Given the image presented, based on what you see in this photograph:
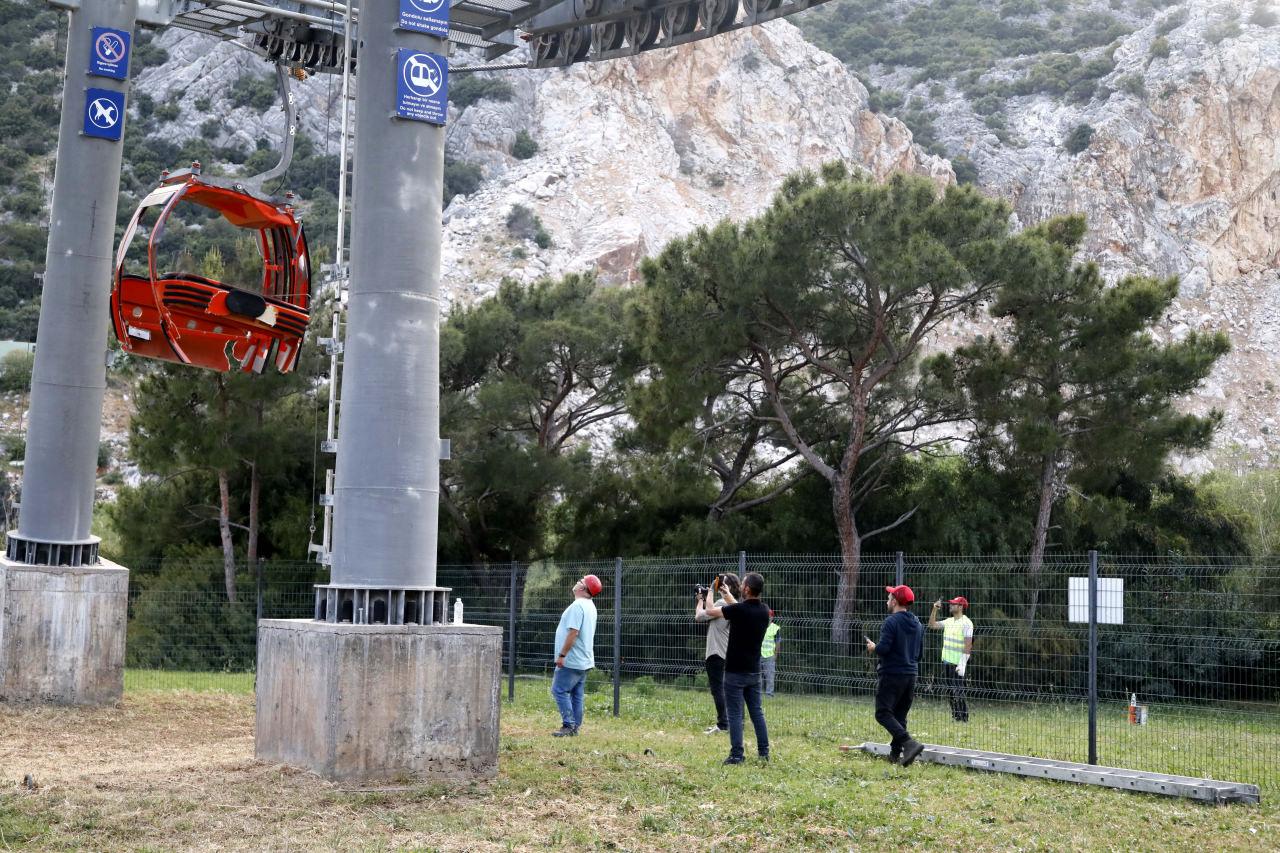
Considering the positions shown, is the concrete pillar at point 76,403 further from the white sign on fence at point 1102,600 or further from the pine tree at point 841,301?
the pine tree at point 841,301

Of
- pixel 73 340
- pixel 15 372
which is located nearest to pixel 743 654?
pixel 73 340

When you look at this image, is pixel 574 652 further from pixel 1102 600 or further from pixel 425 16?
pixel 425 16

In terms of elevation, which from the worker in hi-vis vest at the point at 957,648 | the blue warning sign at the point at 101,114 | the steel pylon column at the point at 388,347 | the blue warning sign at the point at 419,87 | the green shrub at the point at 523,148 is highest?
the green shrub at the point at 523,148

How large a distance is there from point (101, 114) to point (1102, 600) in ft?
40.7

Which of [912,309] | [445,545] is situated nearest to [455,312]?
[445,545]

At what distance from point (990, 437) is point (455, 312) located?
44.2 feet

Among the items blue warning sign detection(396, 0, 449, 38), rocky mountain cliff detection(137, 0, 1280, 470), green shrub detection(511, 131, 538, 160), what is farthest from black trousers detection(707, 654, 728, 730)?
green shrub detection(511, 131, 538, 160)

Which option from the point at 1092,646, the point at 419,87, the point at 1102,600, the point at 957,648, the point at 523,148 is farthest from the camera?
the point at 523,148

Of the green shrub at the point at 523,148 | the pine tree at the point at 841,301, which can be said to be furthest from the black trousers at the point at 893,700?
the green shrub at the point at 523,148

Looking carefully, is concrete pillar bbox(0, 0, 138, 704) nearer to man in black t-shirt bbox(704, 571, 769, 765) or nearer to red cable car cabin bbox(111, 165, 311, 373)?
red cable car cabin bbox(111, 165, 311, 373)

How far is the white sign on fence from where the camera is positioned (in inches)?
443

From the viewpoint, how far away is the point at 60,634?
1488 centimetres

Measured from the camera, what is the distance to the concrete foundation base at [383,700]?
8805 mm

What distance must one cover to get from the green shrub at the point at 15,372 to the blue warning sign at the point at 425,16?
143 feet
